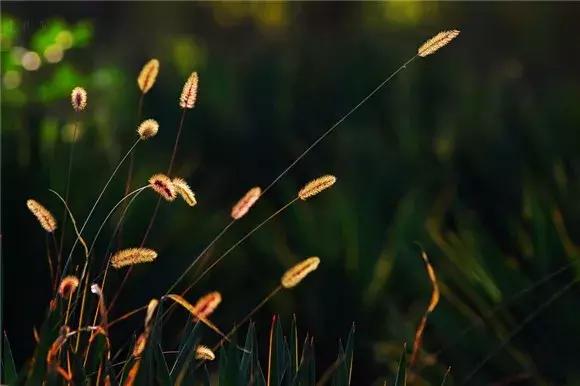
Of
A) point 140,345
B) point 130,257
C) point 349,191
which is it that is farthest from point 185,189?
point 349,191

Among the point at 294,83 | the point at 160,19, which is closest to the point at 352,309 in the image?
the point at 294,83

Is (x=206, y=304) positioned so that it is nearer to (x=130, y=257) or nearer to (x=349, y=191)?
(x=130, y=257)

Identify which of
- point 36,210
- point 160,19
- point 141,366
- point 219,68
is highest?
point 36,210

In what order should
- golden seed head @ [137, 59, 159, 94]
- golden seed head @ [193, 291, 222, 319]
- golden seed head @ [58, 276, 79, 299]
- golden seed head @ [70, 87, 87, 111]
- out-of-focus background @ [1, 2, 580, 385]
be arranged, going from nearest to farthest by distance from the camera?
golden seed head @ [58, 276, 79, 299] < golden seed head @ [193, 291, 222, 319] < golden seed head @ [70, 87, 87, 111] < golden seed head @ [137, 59, 159, 94] < out-of-focus background @ [1, 2, 580, 385]

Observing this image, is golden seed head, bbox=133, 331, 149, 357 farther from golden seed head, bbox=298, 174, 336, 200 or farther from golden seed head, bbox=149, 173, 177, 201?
golden seed head, bbox=298, 174, 336, 200

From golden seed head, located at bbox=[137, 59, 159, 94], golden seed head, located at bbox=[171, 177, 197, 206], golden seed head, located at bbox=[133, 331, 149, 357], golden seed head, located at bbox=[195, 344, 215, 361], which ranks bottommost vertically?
golden seed head, located at bbox=[195, 344, 215, 361]

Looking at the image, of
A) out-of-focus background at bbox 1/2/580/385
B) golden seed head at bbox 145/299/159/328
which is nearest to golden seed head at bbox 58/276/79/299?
golden seed head at bbox 145/299/159/328

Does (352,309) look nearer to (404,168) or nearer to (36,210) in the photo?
(404,168)

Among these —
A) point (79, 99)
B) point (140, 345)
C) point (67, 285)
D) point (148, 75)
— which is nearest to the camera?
point (67, 285)
